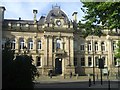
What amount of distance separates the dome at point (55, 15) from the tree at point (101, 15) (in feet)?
140

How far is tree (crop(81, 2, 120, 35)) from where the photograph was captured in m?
18.5

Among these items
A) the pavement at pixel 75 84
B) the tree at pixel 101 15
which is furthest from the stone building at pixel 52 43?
the tree at pixel 101 15

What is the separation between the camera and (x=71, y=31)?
215 ft

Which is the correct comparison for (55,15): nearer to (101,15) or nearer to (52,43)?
(52,43)

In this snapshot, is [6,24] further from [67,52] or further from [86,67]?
[86,67]

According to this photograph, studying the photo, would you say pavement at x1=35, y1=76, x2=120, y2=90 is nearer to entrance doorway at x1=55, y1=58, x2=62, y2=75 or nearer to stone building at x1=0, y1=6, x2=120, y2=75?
stone building at x1=0, y1=6, x2=120, y2=75

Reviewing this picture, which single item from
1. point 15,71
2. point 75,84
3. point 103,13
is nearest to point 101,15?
point 103,13

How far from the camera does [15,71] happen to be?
19000 mm

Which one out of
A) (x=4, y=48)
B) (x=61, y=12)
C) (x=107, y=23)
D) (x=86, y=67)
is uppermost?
(x=61, y=12)

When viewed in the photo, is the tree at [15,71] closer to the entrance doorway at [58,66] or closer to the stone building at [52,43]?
the stone building at [52,43]

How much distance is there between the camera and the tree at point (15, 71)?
1853cm

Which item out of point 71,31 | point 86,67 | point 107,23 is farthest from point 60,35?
point 107,23

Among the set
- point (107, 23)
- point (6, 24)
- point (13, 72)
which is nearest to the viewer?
point (13, 72)

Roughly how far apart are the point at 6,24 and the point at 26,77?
4545 centimetres
